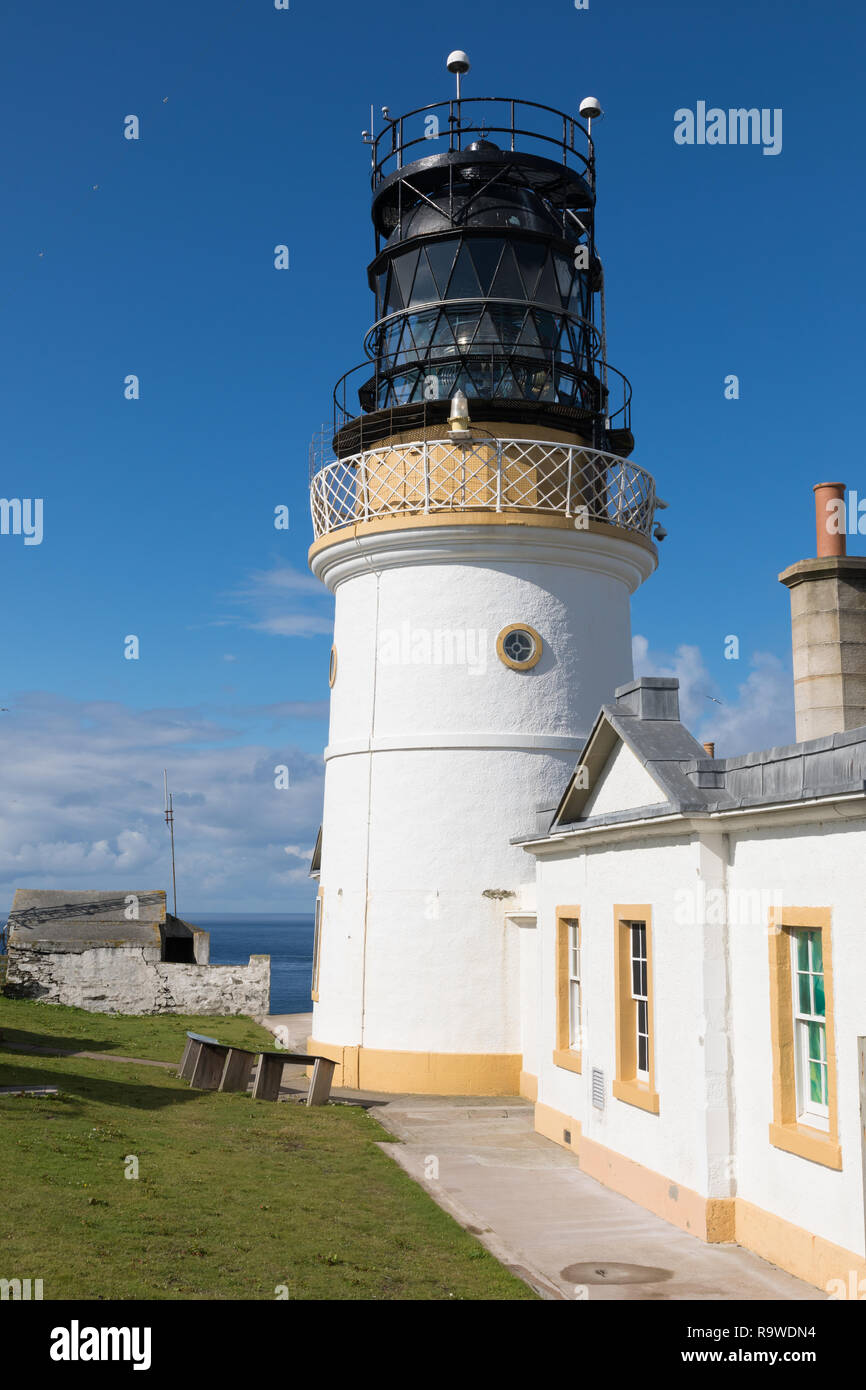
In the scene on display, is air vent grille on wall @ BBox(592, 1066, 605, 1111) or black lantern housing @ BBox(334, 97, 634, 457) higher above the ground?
black lantern housing @ BBox(334, 97, 634, 457)

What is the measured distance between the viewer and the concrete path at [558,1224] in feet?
30.7

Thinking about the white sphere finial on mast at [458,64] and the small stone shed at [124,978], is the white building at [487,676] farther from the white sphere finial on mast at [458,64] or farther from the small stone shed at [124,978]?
the small stone shed at [124,978]

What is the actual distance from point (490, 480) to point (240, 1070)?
10498mm

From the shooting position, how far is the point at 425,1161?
14.2 metres

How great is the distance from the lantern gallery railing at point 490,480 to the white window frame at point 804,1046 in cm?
1117

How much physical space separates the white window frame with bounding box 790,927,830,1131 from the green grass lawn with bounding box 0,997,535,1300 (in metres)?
2.78

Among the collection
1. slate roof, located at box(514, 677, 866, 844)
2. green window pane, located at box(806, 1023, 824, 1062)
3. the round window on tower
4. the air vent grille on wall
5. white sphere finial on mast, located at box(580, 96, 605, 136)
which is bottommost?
the air vent grille on wall

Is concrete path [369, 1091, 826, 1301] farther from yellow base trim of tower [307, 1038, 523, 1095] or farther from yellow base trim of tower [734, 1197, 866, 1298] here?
yellow base trim of tower [307, 1038, 523, 1095]

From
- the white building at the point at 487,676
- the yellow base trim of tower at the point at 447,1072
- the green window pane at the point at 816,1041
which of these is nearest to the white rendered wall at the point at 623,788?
the white building at the point at 487,676

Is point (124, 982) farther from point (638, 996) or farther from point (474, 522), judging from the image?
point (638, 996)

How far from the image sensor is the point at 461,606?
20141 millimetres

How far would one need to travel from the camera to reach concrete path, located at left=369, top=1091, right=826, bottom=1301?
9.37 meters

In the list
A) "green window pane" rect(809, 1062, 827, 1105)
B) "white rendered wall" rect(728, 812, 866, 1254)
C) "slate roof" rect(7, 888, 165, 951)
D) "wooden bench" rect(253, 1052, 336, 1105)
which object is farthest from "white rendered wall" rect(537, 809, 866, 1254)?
"slate roof" rect(7, 888, 165, 951)

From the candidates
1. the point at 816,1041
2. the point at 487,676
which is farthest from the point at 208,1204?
the point at 487,676
